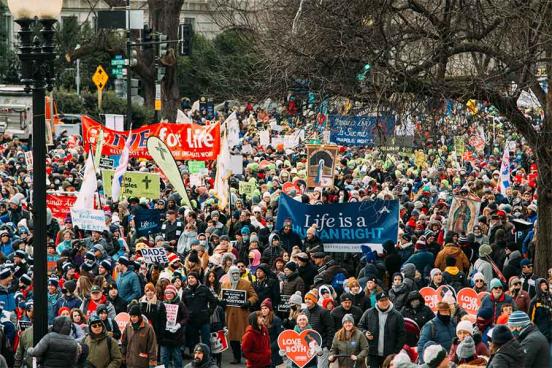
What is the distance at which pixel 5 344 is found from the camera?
15156 mm

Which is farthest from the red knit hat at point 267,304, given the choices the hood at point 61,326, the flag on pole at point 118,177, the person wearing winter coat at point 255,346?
the flag on pole at point 118,177

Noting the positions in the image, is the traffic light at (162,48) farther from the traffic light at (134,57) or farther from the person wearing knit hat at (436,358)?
the person wearing knit hat at (436,358)

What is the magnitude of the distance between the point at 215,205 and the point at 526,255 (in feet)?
21.7

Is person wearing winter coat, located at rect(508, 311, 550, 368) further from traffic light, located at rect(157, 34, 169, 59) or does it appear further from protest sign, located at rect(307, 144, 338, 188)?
traffic light, located at rect(157, 34, 169, 59)

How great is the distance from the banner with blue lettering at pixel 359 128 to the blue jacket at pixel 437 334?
3574 millimetres

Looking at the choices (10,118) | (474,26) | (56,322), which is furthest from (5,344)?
(10,118)

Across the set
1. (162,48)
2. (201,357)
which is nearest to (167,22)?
(162,48)

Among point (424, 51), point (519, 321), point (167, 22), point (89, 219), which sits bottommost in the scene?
point (519, 321)

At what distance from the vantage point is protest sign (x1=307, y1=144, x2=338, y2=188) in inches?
991

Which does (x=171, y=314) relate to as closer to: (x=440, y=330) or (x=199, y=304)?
(x=199, y=304)

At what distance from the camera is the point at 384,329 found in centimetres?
1436

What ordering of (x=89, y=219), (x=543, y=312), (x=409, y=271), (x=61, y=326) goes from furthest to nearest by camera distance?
(x=89, y=219)
(x=409, y=271)
(x=543, y=312)
(x=61, y=326)

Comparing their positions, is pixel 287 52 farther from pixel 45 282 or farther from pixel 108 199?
pixel 108 199

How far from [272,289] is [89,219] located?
4.68 metres
